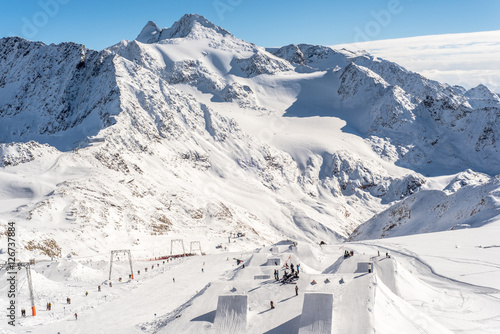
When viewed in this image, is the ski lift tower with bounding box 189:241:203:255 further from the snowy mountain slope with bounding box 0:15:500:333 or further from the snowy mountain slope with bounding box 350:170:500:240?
the snowy mountain slope with bounding box 350:170:500:240

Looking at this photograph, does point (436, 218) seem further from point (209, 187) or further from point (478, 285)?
point (209, 187)

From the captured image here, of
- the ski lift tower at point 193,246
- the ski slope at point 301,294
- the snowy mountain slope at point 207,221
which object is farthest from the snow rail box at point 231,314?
the ski lift tower at point 193,246

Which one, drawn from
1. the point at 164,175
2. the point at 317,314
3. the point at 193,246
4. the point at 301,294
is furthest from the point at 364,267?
the point at 164,175

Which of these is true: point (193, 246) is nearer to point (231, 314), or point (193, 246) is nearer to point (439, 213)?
point (439, 213)

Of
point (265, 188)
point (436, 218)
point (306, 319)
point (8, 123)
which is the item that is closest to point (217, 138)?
point (265, 188)

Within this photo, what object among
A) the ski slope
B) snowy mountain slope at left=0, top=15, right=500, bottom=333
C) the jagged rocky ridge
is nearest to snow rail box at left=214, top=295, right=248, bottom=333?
the ski slope

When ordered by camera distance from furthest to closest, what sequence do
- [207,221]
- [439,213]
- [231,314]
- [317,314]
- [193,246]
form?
1. [207,221]
2. [439,213]
3. [193,246]
4. [231,314]
5. [317,314]

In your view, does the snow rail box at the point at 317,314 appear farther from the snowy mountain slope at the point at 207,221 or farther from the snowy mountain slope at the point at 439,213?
the snowy mountain slope at the point at 439,213

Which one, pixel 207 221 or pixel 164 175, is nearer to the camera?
pixel 207 221
